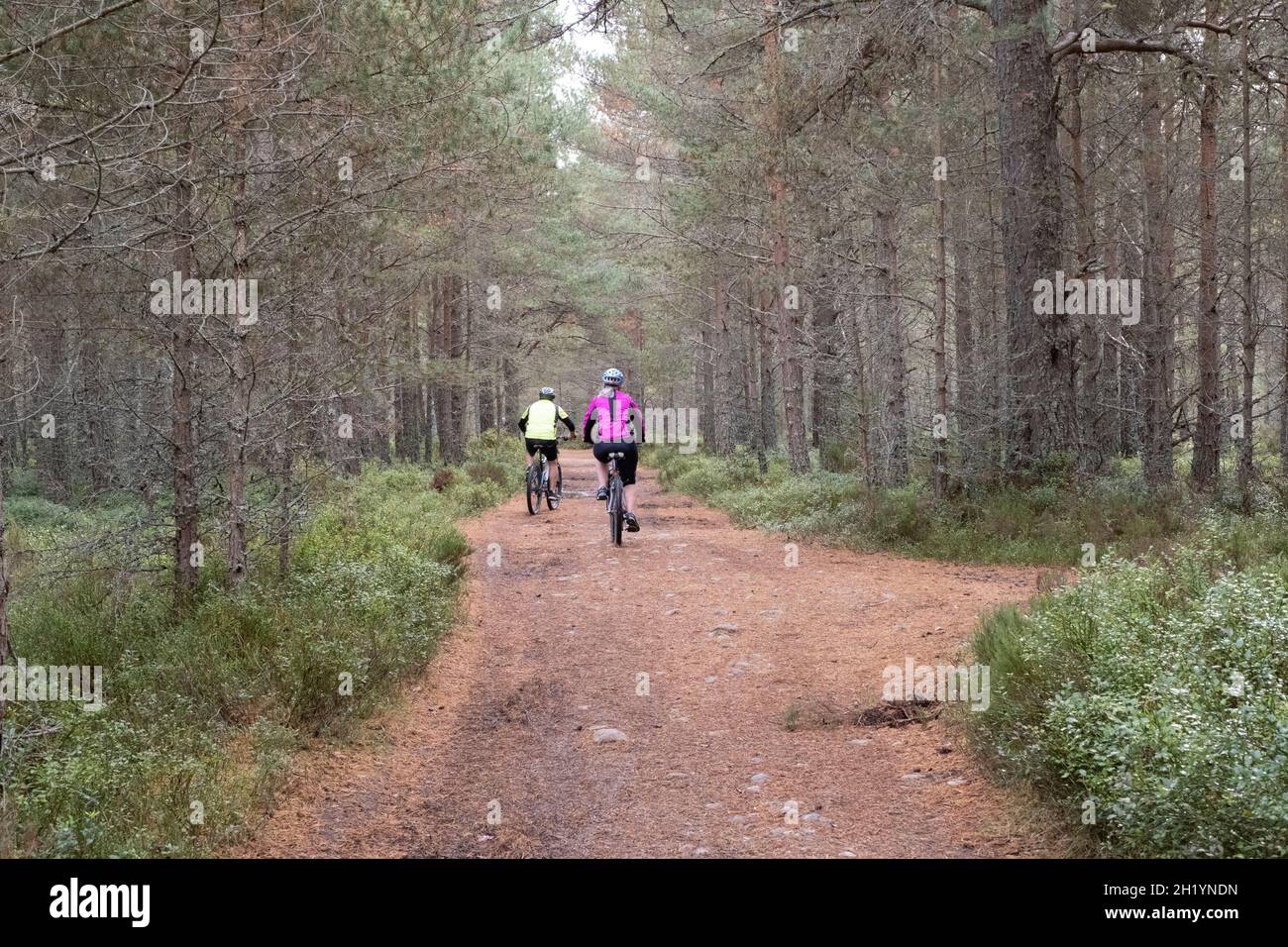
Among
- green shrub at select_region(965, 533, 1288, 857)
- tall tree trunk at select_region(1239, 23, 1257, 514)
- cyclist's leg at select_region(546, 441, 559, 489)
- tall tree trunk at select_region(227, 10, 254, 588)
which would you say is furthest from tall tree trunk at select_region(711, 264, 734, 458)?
green shrub at select_region(965, 533, 1288, 857)

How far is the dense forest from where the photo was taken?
7023mm

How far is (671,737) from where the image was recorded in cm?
611

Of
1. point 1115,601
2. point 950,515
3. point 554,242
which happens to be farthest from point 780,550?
point 554,242

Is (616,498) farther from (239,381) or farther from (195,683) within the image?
(195,683)

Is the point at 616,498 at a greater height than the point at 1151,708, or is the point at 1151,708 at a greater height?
the point at 616,498

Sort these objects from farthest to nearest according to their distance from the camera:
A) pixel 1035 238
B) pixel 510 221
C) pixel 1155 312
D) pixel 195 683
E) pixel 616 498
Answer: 1. pixel 510 221
2. pixel 1155 312
3. pixel 616 498
4. pixel 1035 238
5. pixel 195 683

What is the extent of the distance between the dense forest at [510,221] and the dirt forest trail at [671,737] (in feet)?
6.40

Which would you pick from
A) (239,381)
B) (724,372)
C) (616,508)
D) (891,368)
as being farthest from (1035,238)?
(724,372)

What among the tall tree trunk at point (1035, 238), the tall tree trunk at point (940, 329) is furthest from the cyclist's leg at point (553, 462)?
the tall tree trunk at point (1035, 238)

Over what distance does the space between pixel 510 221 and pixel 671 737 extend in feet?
66.9

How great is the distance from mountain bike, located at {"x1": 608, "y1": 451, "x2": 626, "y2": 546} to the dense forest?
2.97 meters
